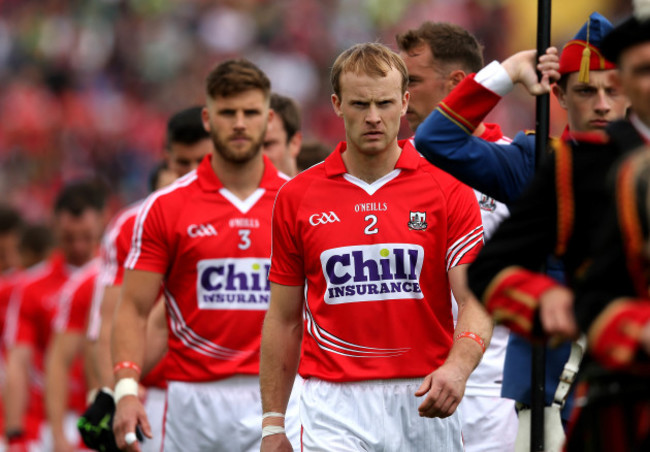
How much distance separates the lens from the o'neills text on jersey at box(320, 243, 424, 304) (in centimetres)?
623

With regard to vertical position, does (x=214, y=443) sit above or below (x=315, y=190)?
below

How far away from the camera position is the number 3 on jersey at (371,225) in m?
6.27

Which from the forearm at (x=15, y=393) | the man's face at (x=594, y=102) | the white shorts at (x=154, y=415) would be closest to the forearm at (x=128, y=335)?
the white shorts at (x=154, y=415)

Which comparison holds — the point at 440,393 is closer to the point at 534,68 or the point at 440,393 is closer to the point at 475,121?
the point at 475,121

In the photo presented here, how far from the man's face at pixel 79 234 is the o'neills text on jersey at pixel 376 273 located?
613cm

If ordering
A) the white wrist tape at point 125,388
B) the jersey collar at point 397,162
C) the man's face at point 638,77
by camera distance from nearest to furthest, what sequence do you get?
1. the man's face at point 638,77
2. the jersey collar at point 397,162
3. the white wrist tape at point 125,388

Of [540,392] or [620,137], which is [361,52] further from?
[620,137]

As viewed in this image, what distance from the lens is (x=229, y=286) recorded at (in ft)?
25.6

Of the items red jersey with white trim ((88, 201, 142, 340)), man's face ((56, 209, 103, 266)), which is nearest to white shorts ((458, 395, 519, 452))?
red jersey with white trim ((88, 201, 142, 340))

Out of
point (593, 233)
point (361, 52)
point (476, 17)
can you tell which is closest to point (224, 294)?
point (361, 52)

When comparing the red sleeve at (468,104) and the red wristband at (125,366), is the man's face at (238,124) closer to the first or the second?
the red wristband at (125,366)

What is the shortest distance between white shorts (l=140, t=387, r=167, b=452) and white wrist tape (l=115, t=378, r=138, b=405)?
146 cm

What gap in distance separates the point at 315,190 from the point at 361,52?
70cm

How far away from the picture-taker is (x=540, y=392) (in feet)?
19.1
